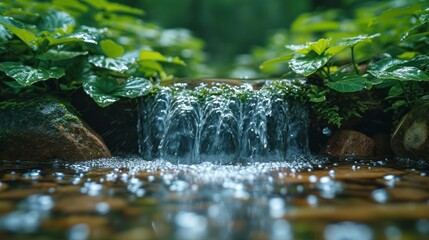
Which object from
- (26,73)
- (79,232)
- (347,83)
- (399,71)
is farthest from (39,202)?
(399,71)

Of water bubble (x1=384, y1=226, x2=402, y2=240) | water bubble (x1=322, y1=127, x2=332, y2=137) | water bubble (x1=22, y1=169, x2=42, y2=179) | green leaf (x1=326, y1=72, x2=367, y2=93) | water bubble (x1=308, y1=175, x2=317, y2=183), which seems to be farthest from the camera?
water bubble (x1=322, y1=127, x2=332, y2=137)

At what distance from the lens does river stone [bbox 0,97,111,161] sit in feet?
8.54

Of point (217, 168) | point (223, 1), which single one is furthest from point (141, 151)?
point (223, 1)

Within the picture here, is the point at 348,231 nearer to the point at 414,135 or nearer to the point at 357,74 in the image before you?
the point at 414,135

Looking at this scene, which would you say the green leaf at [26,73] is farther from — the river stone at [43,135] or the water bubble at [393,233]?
the water bubble at [393,233]

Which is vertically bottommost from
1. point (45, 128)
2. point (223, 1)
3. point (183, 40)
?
point (45, 128)

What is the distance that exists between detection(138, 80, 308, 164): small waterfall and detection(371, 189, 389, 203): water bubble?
1240mm

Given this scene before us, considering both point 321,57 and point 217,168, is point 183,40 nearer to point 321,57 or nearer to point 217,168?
point 321,57

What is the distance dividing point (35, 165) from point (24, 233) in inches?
56.3

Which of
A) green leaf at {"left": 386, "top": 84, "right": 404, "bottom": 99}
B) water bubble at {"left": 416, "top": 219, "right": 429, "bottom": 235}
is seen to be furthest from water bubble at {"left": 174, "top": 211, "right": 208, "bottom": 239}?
green leaf at {"left": 386, "top": 84, "right": 404, "bottom": 99}

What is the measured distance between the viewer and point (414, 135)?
2.49 m

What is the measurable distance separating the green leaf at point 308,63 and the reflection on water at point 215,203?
2.68 feet

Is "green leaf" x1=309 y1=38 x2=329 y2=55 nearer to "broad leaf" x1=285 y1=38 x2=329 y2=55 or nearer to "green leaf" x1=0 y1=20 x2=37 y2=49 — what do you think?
"broad leaf" x1=285 y1=38 x2=329 y2=55

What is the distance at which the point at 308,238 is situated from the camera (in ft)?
3.40
